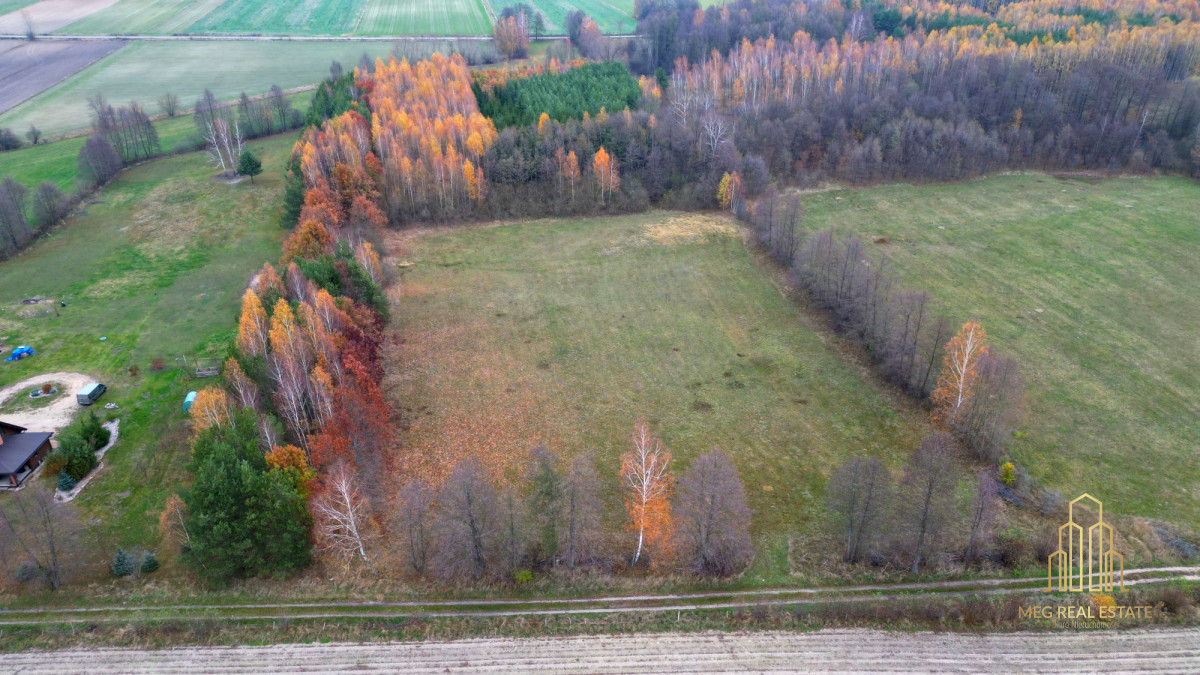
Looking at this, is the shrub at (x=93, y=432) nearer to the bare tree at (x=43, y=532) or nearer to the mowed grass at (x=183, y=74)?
the bare tree at (x=43, y=532)

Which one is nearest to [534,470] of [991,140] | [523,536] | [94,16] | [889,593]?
[523,536]

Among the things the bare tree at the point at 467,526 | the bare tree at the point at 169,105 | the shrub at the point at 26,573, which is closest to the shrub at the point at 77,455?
the shrub at the point at 26,573

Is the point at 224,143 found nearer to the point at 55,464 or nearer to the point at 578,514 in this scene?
the point at 55,464

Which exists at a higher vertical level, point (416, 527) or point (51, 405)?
point (51, 405)

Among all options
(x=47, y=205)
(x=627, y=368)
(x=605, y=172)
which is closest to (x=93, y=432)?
(x=627, y=368)

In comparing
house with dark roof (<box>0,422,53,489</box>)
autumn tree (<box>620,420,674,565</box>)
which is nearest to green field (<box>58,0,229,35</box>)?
house with dark roof (<box>0,422,53,489</box>)
